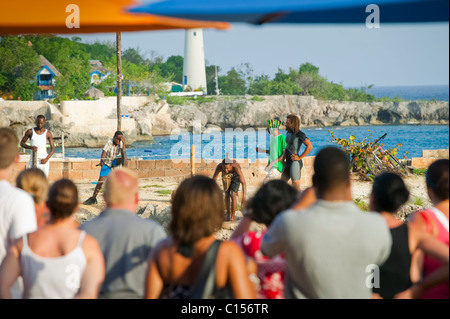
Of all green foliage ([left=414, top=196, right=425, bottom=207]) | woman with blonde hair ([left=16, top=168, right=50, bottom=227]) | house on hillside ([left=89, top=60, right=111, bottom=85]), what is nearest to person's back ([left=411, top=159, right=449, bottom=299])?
woman with blonde hair ([left=16, top=168, right=50, bottom=227])

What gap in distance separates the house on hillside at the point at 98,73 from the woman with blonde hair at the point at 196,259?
7673 cm

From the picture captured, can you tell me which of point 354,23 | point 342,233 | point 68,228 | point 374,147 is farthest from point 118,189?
point 374,147

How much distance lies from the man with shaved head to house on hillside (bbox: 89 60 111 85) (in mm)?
76226

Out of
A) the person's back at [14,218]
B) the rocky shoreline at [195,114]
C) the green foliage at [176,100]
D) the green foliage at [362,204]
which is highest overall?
the green foliage at [176,100]

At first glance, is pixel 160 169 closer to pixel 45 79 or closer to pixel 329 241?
pixel 329 241

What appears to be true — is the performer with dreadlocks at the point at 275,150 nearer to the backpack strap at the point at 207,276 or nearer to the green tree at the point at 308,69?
the backpack strap at the point at 207,276

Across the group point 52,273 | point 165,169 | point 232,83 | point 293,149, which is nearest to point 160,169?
point 165,169

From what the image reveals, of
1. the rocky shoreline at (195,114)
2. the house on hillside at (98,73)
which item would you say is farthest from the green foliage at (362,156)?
the house on hillside at (98,73)

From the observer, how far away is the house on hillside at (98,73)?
82.1m

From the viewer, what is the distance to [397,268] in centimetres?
323

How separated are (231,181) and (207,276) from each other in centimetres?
630

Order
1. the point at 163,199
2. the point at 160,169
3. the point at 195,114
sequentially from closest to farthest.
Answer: the point at 163,199
the point at 160,169
the point at 195,114

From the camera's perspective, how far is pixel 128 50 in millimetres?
115688
